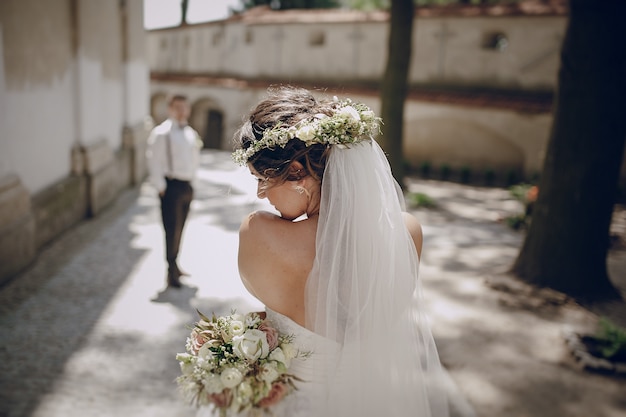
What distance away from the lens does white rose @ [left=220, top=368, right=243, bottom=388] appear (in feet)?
6.89

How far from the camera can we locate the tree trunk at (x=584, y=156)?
19.9 ft

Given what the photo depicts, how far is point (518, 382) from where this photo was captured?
445cm

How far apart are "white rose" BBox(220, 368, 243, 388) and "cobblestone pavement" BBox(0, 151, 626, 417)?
903 mm

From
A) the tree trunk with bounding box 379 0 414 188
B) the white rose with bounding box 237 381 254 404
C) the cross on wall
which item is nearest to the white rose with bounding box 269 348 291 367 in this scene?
the white rose with bounding box 237 381 254 404

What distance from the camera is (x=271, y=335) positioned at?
220 centimetres

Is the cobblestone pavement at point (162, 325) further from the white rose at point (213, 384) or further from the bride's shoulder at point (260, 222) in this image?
the white rose at point (213, 384)

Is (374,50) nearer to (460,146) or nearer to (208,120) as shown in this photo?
(460,146)

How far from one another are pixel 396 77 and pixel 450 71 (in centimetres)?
729

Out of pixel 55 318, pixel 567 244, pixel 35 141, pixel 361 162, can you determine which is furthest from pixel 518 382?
pixel 35 141

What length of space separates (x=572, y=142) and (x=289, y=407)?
17.2 ft

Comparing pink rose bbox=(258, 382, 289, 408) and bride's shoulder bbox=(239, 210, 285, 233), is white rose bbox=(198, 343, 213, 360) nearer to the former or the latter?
pink rose bbox=(258, 382, 289, 408)

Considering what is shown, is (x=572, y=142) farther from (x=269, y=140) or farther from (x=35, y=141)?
(x=35, y=141)

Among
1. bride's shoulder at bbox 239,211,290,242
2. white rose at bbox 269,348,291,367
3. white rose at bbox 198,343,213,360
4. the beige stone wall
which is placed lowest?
white rose at bbox 198,343,213,360

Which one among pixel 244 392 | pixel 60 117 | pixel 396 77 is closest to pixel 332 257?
pixel 244 392
